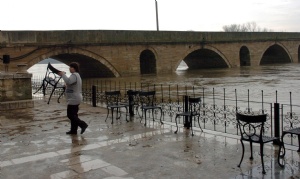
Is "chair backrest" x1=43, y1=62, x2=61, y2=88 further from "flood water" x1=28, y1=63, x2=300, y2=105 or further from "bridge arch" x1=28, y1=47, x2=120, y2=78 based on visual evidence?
"bridge arch" x1=28, y1=47, x2=120, y2=78

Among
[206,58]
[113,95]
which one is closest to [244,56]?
[206,58]

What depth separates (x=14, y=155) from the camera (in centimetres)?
586

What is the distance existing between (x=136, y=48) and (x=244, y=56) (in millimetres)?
17743

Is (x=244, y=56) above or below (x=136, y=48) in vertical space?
below

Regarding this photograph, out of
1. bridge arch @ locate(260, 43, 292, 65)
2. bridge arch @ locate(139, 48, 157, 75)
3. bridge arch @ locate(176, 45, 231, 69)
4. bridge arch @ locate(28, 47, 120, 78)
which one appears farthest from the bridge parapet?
bridge arch @ locate(260, 43, 292, 65)

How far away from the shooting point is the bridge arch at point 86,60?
84.2 feet

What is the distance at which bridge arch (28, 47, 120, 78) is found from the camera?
2566 cm

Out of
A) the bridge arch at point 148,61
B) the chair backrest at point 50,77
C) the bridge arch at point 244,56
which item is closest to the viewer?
the chair backrest at point 50,77

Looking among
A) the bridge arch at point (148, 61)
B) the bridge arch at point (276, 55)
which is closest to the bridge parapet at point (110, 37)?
the bridge arch at point (148, 61)

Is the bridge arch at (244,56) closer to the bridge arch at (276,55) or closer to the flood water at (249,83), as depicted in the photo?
the bridge arch at (276,55)

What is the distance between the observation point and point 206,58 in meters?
41.7

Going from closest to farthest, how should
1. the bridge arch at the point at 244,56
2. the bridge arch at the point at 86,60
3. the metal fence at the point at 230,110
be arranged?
the metal fence at the point at 230,110
the bridge arch at the point at 86,60
the bridge arch at the point at 244,56

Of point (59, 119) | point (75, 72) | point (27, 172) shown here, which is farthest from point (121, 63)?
point (27, 172)

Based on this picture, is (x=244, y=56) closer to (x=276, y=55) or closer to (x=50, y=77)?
(x=276, y=55)
